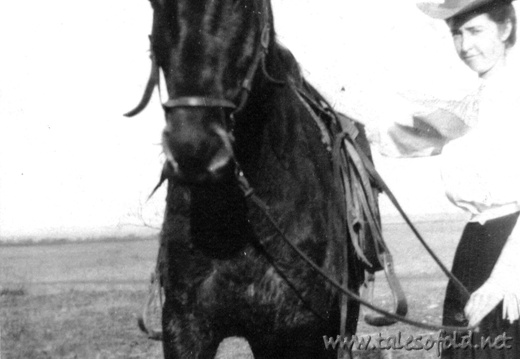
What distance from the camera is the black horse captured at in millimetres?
2486

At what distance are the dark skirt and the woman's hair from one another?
0.72 meters

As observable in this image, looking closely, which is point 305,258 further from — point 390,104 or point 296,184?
point 390,104

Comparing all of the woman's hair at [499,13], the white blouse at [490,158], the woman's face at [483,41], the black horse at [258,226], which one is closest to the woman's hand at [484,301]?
the white blouse at [490,158]

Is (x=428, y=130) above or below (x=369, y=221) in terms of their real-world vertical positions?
above

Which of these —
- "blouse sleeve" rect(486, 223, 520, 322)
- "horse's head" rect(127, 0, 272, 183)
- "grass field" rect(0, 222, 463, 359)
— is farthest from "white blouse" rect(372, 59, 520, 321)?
"grass field" rect(0, 222, 463, 359)

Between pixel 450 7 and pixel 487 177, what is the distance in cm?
70

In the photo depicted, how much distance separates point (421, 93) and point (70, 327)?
4519mm

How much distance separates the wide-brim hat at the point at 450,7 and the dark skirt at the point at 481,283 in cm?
81

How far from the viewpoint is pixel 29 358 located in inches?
215

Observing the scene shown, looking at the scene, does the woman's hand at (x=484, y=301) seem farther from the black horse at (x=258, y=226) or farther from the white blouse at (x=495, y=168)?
the black horse at (x=258, y=226)

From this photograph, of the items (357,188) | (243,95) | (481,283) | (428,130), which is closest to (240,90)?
(243,95)

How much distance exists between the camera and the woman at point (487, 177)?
110 inches

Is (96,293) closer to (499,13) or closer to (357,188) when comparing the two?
(357,188)

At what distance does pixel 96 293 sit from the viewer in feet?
30.3
